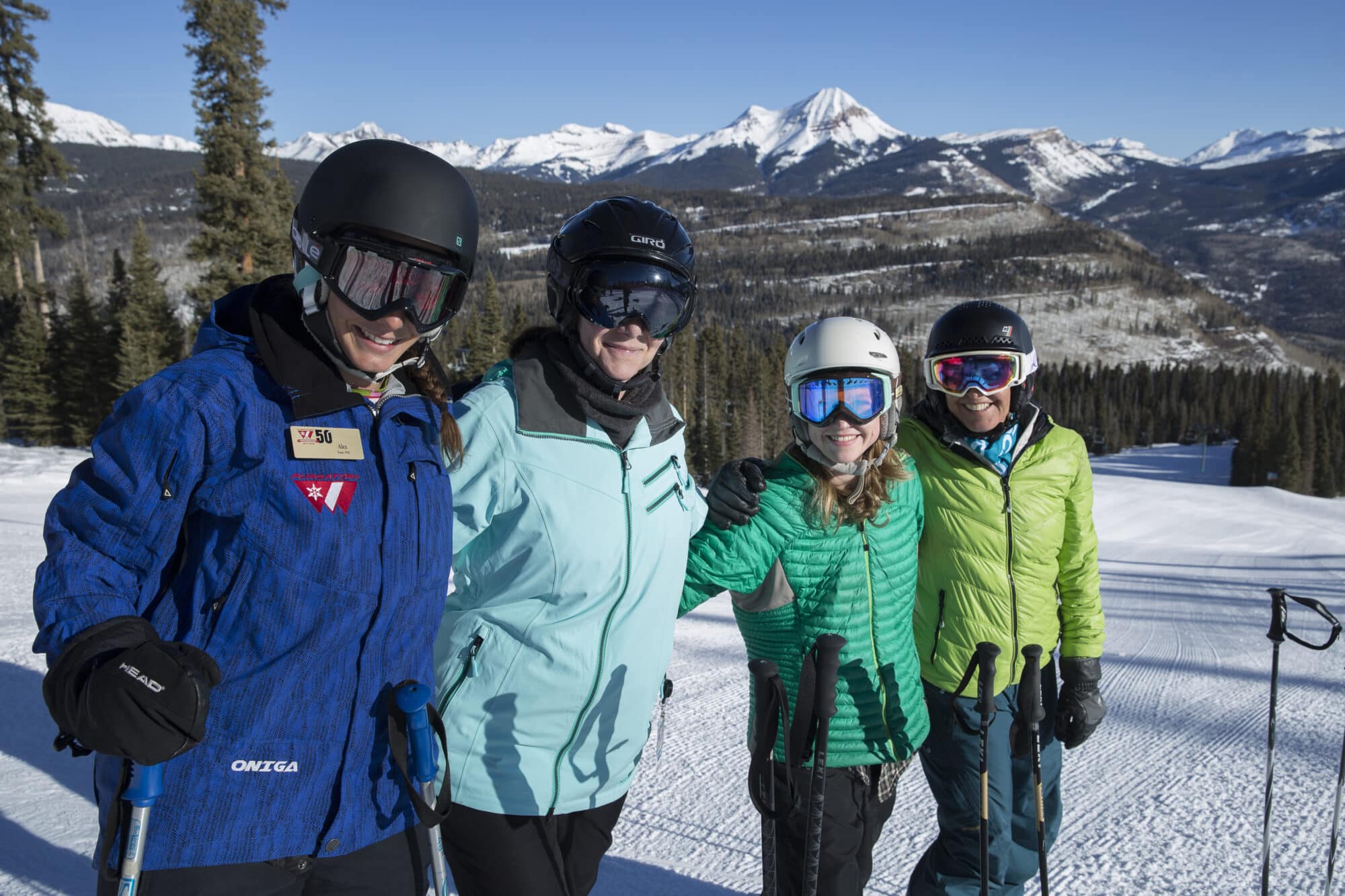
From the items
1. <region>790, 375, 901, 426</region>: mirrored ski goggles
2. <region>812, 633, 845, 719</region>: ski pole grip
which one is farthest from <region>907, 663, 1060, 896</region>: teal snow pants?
<region>790, 375, 901, 426</region>: mirrored ski goggles

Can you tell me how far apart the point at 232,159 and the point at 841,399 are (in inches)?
1048

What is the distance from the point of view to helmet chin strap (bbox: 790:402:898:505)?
290 cm

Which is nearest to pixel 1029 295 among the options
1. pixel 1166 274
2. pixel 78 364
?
pixel 1166 274

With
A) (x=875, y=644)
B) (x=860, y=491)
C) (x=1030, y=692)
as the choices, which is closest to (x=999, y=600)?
(x=1030, y=692)

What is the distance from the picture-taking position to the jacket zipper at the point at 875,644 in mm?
2826

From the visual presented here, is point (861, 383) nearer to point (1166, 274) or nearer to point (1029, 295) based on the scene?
point (1029, 295)

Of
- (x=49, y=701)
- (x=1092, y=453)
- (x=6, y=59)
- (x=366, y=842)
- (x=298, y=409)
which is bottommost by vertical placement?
(x=1092, y=453)

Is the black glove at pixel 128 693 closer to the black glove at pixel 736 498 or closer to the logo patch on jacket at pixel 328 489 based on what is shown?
the logo patch on jacket at pixel 328 489

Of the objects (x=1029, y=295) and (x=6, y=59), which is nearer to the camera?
(x=6, y=59)

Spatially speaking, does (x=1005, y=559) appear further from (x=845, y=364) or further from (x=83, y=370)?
(x=83, y=370)

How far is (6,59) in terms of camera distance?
29.1m

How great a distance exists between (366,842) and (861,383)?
2.17 m

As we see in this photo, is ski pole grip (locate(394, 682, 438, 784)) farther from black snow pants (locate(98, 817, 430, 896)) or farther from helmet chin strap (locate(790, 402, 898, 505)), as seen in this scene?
helmet chin strap (locate(790, 402, 898, 505))

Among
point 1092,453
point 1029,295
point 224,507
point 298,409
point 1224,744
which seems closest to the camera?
point 224,507
